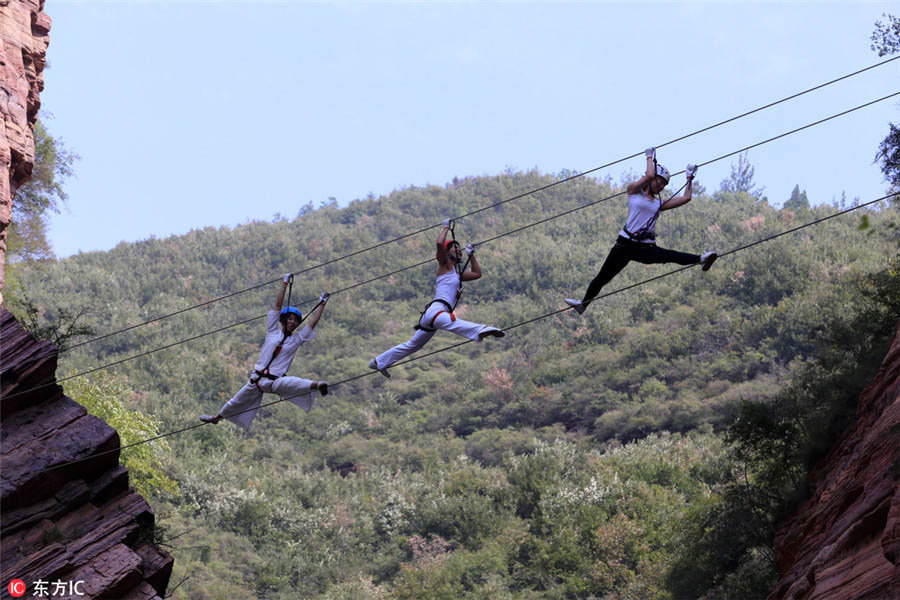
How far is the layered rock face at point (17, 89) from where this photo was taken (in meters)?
19.1

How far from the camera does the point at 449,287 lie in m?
13.3

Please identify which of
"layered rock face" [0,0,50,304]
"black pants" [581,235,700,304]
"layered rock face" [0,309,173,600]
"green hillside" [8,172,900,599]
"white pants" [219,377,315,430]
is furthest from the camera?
"green hillside" [8,172,900,599]

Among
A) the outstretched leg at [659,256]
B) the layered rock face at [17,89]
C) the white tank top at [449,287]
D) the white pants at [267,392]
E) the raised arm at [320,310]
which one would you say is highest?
the layered rock face at [17,89]

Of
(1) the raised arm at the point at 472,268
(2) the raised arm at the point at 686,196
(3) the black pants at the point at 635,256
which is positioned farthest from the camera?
(1) the raised arm at the point at 472,268

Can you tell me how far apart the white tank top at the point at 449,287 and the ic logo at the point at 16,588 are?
6652 mm

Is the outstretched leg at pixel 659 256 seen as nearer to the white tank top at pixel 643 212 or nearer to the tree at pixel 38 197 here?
the white tank top at pixel 643 212

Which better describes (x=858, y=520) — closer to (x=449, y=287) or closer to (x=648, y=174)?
(x=648, y=174)

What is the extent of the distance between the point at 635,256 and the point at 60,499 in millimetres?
9007

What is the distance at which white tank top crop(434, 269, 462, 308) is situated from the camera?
13.2m

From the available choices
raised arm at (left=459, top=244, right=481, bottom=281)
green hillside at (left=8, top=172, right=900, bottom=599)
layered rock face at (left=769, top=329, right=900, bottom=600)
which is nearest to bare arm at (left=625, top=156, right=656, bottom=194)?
raised arm at (left=459, top=244, right=481, bottom=281)

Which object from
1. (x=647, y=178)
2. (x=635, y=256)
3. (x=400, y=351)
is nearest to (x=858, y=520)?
(x=635, y=256)

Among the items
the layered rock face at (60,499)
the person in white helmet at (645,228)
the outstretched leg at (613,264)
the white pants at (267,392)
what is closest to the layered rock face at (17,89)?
the layered rock face at (60,499)

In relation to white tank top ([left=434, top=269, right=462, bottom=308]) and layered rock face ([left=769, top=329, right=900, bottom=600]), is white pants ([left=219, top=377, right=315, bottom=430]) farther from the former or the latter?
layered rock face ([left=769, top=329, right=900, bottom=600])

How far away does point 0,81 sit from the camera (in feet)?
63.8
